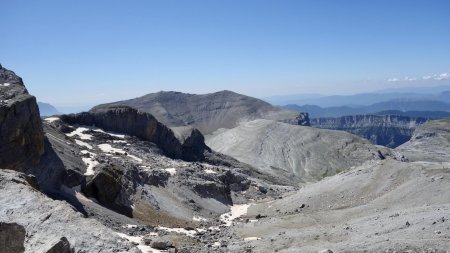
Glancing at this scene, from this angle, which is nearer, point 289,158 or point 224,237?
point 224,237

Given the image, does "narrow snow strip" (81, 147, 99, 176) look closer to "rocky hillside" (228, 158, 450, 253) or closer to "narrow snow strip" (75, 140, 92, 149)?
"narrow snow strip" (75, 140, 92, 149)

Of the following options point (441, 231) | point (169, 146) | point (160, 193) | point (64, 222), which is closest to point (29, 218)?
point (64, 222)

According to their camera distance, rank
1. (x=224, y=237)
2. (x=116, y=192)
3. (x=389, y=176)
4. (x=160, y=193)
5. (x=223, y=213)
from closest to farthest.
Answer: (x=224, y=237), (x=116, y=192), (x=389, y=176), (x=160, y=193), (x=223, y=213)

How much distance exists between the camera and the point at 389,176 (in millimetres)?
49594

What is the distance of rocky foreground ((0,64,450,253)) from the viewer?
1589 cm

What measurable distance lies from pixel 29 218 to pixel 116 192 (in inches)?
1142

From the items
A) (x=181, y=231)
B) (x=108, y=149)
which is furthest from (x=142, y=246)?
(x=108, y=149)

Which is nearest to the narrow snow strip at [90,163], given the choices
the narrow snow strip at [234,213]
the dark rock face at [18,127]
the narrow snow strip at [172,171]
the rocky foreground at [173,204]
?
the rocky foreground at [173,204]

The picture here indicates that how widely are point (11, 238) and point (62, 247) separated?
223 cm

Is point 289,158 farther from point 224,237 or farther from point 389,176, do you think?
point 224,237

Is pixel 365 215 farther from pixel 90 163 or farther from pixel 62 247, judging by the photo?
pixel 62 247

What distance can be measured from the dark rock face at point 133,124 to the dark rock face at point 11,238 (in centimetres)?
6753

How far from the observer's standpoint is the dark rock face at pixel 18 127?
3553cm

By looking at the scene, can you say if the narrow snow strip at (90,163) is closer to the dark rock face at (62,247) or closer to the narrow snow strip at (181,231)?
the narrow snow strip at (181,231)
